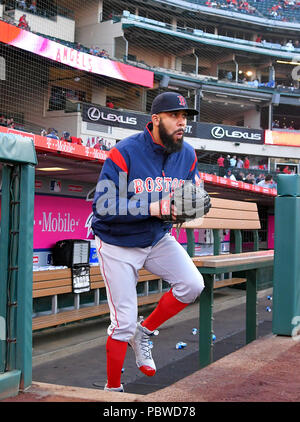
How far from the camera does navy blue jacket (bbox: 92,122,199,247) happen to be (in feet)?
8.09

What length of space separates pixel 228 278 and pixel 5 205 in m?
8.92

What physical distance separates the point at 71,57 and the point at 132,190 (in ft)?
66.2

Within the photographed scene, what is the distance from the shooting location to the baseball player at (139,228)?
248 cm

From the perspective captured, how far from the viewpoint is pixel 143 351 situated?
2717 millimetres

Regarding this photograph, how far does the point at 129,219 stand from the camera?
247 centimetres

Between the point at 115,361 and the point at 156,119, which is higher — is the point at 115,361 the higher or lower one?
the lower one

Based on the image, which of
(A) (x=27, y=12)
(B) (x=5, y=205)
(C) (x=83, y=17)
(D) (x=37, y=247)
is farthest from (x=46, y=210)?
(C) (x=83, y=17)
